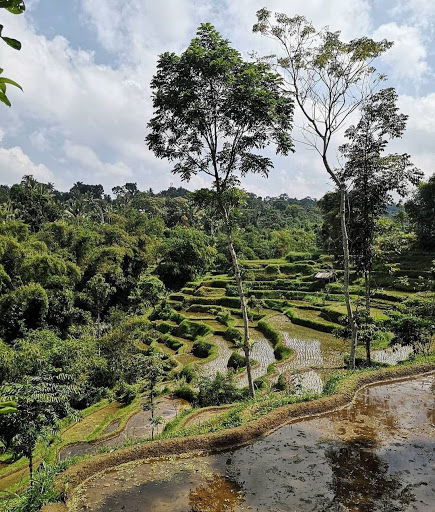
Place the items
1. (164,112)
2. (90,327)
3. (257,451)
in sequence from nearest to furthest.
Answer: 1. (257,451)
2. (164,112)
3. (90,327)

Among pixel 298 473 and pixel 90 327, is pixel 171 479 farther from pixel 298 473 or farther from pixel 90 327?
pixel 90 327

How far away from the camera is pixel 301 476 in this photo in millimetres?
6496

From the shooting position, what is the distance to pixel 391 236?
15086 mm

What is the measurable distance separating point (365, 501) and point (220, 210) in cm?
800

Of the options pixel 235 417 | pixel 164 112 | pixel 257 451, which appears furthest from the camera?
pixel 164 112

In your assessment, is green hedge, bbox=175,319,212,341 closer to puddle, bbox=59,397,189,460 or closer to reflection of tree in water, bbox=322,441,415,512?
puddle, bbox=59,397,189,460

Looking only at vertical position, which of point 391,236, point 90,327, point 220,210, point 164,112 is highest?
point 164,112

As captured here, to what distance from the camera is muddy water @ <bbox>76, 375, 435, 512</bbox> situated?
5.75 metres

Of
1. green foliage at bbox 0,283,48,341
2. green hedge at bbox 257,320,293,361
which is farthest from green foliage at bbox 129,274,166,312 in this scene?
green foliage at bbox 0,283,48,341

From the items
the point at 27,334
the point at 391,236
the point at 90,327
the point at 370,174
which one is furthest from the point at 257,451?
the point at 90,327

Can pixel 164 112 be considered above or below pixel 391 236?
above

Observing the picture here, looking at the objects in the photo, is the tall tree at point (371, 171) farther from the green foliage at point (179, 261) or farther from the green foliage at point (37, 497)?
the green foliage at point (179, 261)

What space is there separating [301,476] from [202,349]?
22205 mm

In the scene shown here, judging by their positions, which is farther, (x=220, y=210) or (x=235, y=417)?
(x=220, y=210)
